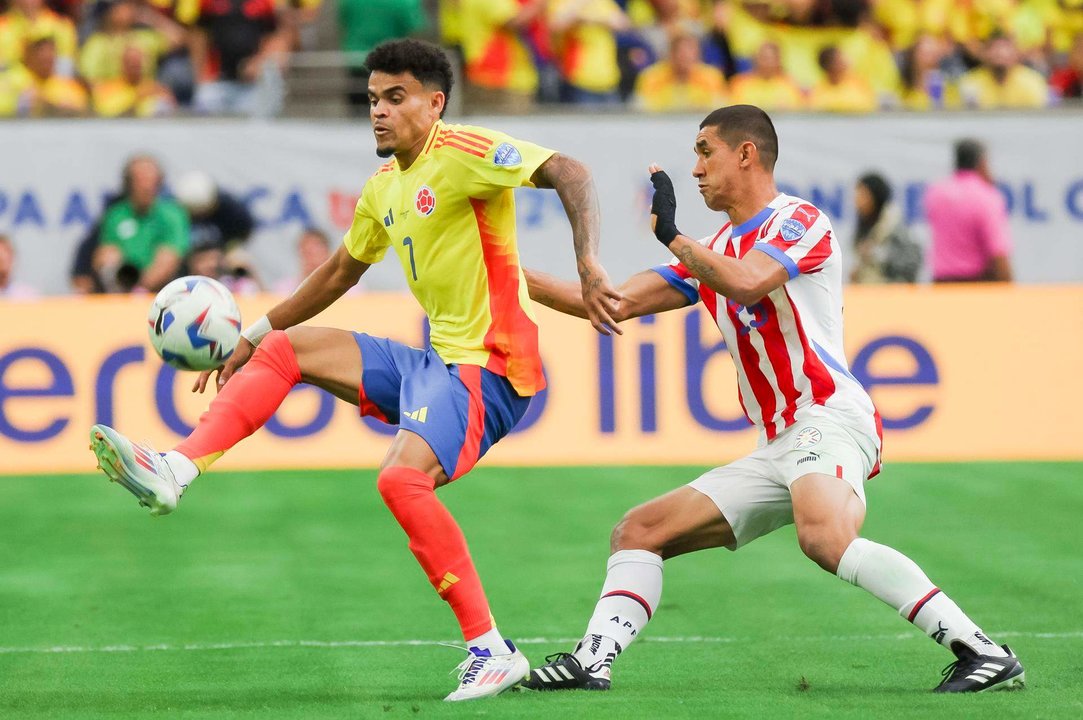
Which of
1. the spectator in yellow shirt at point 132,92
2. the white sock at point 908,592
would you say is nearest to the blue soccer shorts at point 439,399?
the white sock at point 908,592

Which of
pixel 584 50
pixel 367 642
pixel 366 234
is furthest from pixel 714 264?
pixel 584 50

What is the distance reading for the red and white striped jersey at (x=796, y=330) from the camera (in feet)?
20.9

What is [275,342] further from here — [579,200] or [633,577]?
[633,577]

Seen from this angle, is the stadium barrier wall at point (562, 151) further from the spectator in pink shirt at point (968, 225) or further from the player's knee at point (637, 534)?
the player's knee at point (637, 534)

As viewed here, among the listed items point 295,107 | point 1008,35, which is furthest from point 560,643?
point 1008,35

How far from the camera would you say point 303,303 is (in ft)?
22.6

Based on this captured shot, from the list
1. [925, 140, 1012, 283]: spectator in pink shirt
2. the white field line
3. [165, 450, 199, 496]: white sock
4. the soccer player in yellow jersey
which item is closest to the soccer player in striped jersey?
the soccer player in yellow jersey

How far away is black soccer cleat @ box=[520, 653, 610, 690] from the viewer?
20.6 ft

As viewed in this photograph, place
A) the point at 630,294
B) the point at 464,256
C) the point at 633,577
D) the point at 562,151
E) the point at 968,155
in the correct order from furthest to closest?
the point at 562,151
the point at 968,155
the point at 630,294
the point at 633,577
the point at 464,256

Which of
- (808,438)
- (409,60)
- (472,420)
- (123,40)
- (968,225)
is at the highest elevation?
(409,60)

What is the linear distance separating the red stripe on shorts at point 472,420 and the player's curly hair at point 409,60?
1.09m

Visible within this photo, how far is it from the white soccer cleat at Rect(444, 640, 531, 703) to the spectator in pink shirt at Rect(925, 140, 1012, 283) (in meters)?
9.46

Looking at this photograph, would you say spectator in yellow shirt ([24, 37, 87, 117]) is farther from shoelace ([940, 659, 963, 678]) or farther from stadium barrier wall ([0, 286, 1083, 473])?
shoelace ([940, 659, 963, 678])

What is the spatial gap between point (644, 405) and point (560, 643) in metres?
5.65
